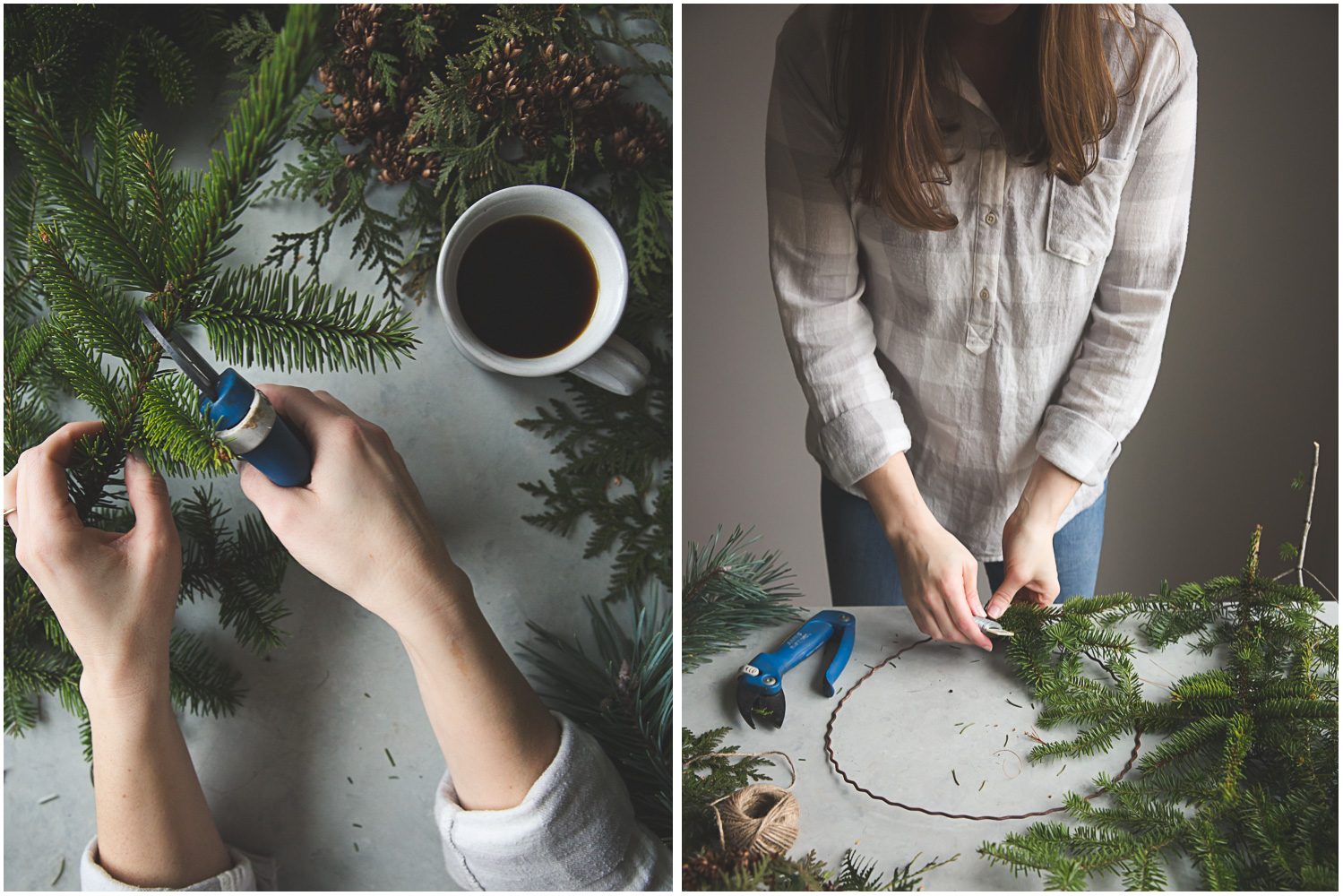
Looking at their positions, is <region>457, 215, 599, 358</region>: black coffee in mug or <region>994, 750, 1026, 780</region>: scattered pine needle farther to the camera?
<region>457, 215, 599, 358</region>: black coffee in mug

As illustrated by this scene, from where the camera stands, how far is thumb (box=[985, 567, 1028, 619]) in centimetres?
49

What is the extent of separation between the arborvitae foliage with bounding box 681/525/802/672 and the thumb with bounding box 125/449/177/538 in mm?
370

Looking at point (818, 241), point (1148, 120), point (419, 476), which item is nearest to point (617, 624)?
point (419, 476)

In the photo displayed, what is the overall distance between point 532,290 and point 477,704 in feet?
1.09

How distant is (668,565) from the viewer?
668 millimetres

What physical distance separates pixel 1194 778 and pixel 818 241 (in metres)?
0.36

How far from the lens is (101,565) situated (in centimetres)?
51

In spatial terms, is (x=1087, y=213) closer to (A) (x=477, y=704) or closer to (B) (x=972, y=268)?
(B) (x=972, y=268)

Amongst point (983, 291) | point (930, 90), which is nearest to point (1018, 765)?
point (983, 291)

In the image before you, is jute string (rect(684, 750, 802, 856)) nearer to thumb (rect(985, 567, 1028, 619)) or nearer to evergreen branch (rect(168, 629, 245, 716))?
thumb (rect(985, 567, 1028, 619))

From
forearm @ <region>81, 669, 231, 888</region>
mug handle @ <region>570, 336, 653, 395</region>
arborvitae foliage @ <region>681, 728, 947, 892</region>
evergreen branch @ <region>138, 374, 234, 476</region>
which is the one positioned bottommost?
forearm @ <region>81, 669, 231, 888</region>

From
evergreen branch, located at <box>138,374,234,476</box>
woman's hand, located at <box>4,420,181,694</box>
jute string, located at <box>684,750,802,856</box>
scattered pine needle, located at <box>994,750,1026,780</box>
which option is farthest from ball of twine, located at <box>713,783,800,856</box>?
woman's hand, located at <box>4,420,181,694</box>

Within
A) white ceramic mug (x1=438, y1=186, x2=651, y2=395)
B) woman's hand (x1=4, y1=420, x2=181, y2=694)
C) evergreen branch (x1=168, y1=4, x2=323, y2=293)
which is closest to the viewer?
evergreen branch (x1=168, y1=4, x2=323, y2=293)

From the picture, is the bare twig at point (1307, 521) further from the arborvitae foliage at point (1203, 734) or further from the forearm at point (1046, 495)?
the forearm at point (1046, 495)
